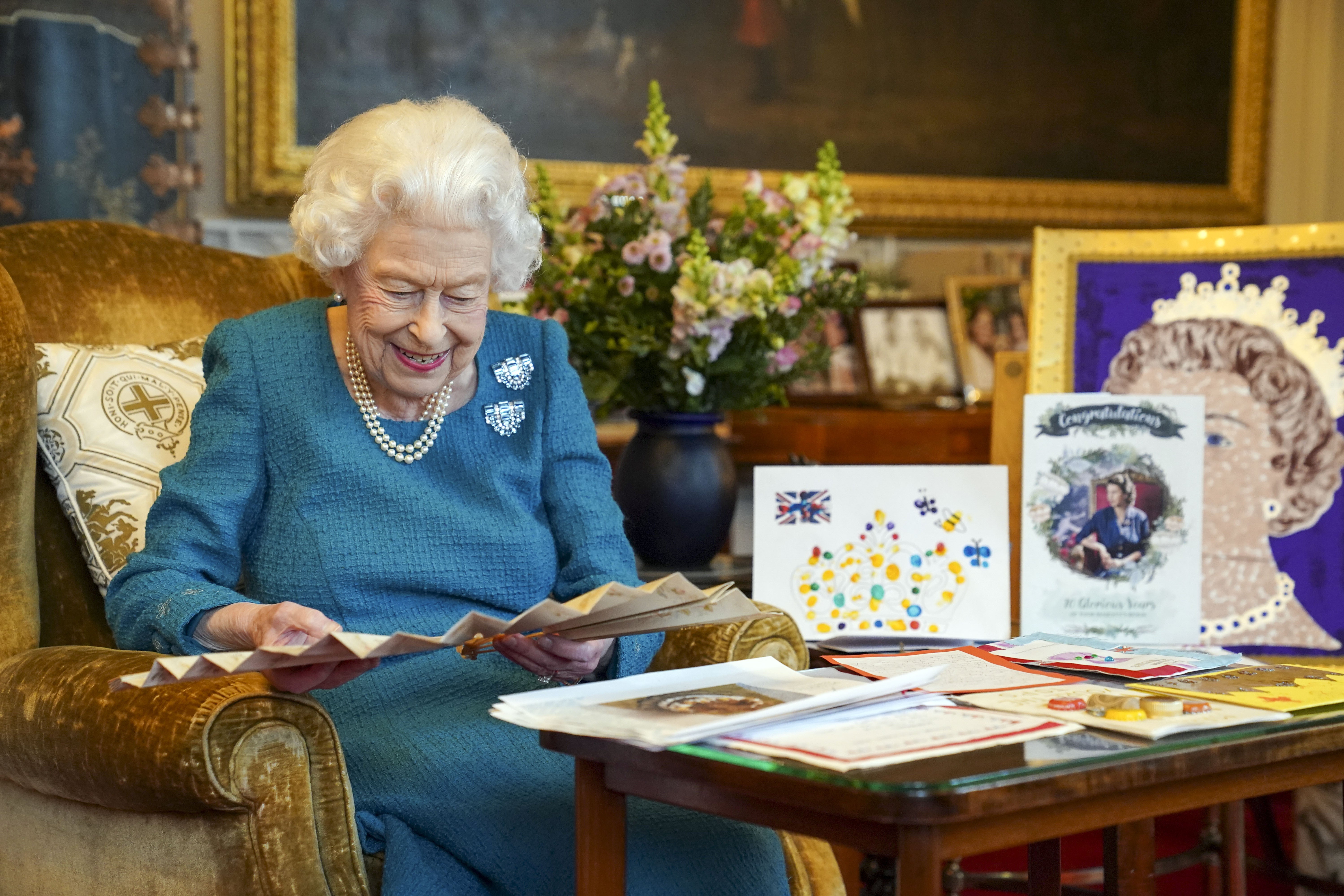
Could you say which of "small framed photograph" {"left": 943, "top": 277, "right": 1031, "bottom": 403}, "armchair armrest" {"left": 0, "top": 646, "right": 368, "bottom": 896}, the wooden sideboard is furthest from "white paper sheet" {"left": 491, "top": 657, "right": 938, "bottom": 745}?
"small framed photograph" {"left": 943, "top": 277, "right": 1031, "bottom": 403}

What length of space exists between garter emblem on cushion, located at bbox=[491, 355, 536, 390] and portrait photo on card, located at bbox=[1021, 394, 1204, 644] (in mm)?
685

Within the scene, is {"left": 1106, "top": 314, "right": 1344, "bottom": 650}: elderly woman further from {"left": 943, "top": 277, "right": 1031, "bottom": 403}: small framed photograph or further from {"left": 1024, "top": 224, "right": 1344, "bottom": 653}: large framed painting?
{"left": 943, "top": 277, "right": 1031, "bottom": 403}: small framed photograph

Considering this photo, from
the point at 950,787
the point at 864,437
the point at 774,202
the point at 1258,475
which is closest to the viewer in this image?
the point at 950,787

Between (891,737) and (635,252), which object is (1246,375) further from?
(891,737)

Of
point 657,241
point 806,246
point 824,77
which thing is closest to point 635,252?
point 657,241

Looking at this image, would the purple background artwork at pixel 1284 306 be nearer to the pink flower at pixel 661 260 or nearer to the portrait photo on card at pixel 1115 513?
the portrait photo on card at pixel 1115 513

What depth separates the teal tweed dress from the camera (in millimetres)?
1375

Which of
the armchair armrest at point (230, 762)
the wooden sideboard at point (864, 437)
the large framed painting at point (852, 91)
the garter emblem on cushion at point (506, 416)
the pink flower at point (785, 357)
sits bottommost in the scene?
the armchair armrest at point (230, 762)

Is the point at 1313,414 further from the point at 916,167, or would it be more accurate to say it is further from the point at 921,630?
the point at 916,167

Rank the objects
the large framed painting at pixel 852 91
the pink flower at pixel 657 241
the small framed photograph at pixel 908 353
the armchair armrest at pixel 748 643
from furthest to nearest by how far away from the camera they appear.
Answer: the small framed photograph at pixel 908 353
the large framed painting at pixel 852 91
the pink flower at pixel 657 241
the armchair armrest at pixel 748 643

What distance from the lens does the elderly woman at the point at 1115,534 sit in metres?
1.86

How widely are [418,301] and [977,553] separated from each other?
2.63 ft

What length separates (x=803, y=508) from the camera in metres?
1.84

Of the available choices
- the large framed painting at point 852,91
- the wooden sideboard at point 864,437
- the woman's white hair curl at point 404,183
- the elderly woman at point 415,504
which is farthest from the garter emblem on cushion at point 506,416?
the large framed painting at point 852,91
